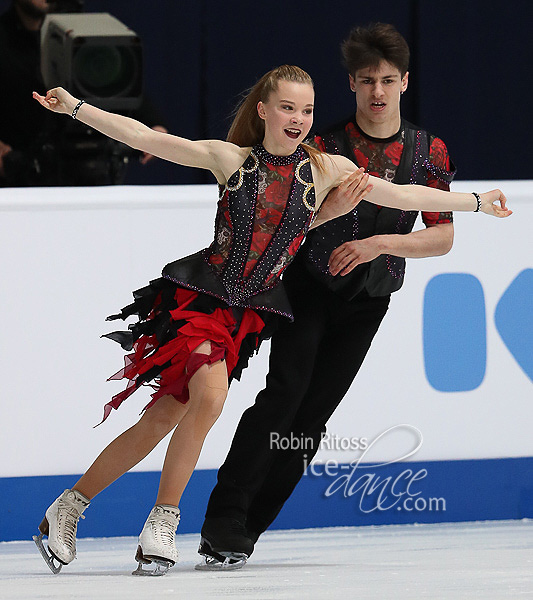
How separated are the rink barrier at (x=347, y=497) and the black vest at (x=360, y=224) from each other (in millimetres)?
947

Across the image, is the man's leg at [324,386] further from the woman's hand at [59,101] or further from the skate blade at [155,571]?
the woman's hand at [59,101]

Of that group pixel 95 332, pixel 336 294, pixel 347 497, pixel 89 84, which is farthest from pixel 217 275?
pixel 89 84

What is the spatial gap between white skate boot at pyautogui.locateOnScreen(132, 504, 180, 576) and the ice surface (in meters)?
0.05

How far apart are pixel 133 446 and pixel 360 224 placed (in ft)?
2.74

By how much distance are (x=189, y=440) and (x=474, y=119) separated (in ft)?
13.8

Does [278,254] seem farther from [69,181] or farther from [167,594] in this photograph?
[69,181]

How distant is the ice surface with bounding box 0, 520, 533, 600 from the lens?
2727 mm

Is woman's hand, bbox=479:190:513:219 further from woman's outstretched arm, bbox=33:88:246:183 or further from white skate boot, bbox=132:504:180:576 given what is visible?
white skate boot, bbox=132:504:180:576

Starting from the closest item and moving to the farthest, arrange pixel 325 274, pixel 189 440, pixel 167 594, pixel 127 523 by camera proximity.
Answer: pixel 167 594, pixel 189 440, pixel 325 274, pixel 127 523

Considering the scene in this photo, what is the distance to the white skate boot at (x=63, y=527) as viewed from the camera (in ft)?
9.70

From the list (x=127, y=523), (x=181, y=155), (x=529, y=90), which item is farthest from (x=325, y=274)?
(x=529, y=90)

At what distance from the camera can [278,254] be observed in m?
2.99

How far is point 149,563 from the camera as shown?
2.92 m

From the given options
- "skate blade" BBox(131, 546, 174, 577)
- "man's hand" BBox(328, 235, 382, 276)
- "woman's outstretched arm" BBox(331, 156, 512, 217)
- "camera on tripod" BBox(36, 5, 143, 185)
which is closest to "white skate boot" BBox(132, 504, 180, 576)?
"skate blade" BBox(131, 546, 174, 577)
